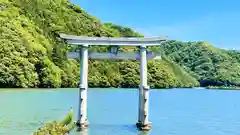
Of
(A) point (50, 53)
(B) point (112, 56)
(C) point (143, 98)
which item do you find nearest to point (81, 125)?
(C) point (143, 98)

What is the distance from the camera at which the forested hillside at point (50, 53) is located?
9600cm

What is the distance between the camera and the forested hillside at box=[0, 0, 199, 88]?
9600 cm

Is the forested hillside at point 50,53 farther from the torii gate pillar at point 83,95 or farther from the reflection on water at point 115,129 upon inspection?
the torii gate pillar at point 83,95

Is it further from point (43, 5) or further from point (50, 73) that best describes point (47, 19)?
point (50, 73)

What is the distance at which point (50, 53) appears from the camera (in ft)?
408

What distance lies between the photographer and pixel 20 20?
4668 inches

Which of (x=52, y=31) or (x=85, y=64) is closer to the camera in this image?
(x=85, y=64)

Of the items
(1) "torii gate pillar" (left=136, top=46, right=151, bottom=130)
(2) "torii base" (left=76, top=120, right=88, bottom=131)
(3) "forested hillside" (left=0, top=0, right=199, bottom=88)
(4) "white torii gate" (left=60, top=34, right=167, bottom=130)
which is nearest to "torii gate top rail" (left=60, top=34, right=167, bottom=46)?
(4) "white torii gate" (left=60, top=34, right=167, bottom=130)

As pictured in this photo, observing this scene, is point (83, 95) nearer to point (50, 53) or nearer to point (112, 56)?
point (112, 56)

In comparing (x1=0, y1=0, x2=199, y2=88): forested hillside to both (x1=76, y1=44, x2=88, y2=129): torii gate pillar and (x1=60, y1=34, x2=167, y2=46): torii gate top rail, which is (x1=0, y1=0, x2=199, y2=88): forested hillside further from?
(x1=76, y1=44, x2=88, y2=129): torii gate pillar

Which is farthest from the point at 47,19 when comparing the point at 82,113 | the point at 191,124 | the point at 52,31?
the point at 82,113

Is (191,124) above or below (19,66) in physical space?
below

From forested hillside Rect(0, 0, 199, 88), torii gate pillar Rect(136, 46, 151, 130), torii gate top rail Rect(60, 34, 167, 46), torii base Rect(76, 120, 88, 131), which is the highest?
forested hillside Rect(0, 0, 199, 88)

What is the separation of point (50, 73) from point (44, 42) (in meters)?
20.8
